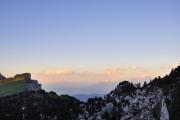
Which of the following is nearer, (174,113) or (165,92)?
(174,113)

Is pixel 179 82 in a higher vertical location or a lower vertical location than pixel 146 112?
higher

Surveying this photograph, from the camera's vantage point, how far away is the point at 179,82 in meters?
198

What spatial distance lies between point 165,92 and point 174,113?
27.6 metres

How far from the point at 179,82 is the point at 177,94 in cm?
1809

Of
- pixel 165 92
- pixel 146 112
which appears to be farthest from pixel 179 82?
pixel 146 112

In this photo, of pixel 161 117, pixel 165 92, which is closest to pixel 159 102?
pixel 165 92

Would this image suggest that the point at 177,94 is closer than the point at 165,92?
Yes

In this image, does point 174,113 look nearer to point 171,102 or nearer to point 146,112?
point 171,102

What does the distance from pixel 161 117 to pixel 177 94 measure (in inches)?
465

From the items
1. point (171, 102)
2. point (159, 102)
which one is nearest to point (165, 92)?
point (159, 102)

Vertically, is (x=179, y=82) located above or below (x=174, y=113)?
above

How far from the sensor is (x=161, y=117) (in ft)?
583

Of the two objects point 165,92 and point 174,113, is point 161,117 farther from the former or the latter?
point 165,92

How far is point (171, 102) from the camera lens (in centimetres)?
18050
